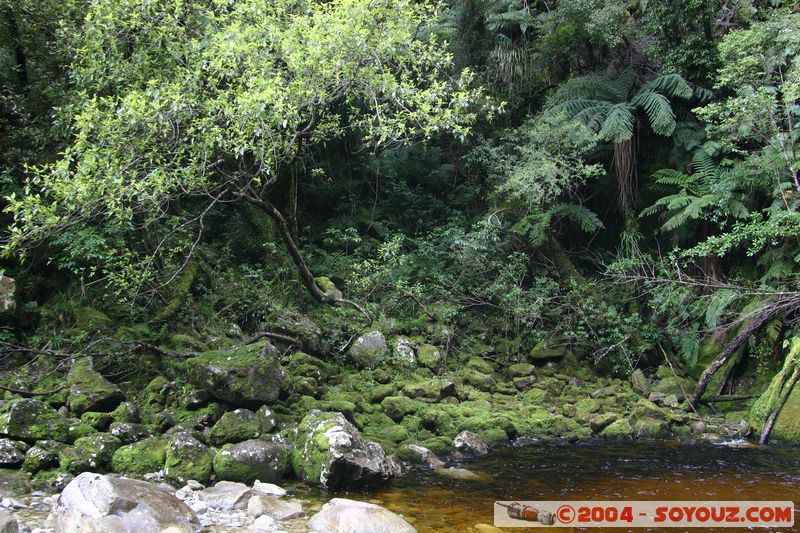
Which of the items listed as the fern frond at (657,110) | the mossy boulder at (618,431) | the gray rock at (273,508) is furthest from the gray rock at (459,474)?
the fern frond at (657,110)

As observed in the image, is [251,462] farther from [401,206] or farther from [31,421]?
[401,206]

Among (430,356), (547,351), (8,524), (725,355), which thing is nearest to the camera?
(8,524)

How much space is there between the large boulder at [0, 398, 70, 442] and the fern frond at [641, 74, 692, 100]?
404 inches

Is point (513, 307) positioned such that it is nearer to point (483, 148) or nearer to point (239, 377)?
point (483, 148)

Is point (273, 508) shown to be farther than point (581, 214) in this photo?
No

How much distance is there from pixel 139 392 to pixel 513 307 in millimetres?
6193

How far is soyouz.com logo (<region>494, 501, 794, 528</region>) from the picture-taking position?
4.88m

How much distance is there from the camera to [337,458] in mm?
5410

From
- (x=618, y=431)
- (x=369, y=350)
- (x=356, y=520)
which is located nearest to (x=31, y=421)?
(x=356, y=520)

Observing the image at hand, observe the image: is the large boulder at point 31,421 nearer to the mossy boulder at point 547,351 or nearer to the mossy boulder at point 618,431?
the mossy boulder at point 618,431

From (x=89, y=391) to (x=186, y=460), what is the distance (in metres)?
1.63

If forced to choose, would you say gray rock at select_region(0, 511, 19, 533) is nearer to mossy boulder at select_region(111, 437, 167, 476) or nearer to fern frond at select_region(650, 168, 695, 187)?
mossy boulder at select_region(111, 437, 167, 476)

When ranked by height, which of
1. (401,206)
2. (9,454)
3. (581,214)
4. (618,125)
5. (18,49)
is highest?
(18,49)

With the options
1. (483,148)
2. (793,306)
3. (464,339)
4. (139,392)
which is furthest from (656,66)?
(139,392)
